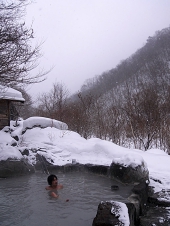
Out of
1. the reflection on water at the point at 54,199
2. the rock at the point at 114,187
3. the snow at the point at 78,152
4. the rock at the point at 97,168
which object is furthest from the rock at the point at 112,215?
the rock at the point at 97,168

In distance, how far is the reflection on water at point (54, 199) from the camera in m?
4.12

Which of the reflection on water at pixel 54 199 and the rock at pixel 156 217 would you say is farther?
the reflection on water at pixel 54 199

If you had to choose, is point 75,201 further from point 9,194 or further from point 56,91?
point 56,91

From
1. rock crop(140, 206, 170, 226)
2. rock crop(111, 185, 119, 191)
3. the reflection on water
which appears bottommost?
rock crop(140, 206, 170, 226)

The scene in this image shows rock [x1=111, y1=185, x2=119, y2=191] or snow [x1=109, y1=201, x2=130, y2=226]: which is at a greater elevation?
snow [x1=109, y1=201, x2=130, y2=226]

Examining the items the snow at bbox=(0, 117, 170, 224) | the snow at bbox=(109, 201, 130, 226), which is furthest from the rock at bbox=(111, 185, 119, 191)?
the snow at bbox=(109, 201, 130, 226)

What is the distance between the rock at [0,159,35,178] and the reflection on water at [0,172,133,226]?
0.98 feet

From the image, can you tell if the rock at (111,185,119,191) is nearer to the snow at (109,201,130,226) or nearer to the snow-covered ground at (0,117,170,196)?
the snow-covered ground at (0,117,170,196)

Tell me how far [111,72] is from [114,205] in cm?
4824

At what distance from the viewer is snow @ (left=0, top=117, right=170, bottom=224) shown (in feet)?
19.5

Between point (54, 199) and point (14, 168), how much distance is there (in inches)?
97.0

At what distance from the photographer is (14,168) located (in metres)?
7.19

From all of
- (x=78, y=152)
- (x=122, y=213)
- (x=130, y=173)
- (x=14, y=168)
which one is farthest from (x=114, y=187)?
(x=14, y=168)

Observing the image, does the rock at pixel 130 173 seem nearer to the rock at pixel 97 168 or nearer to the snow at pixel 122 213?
the rock at pixel 97 168
